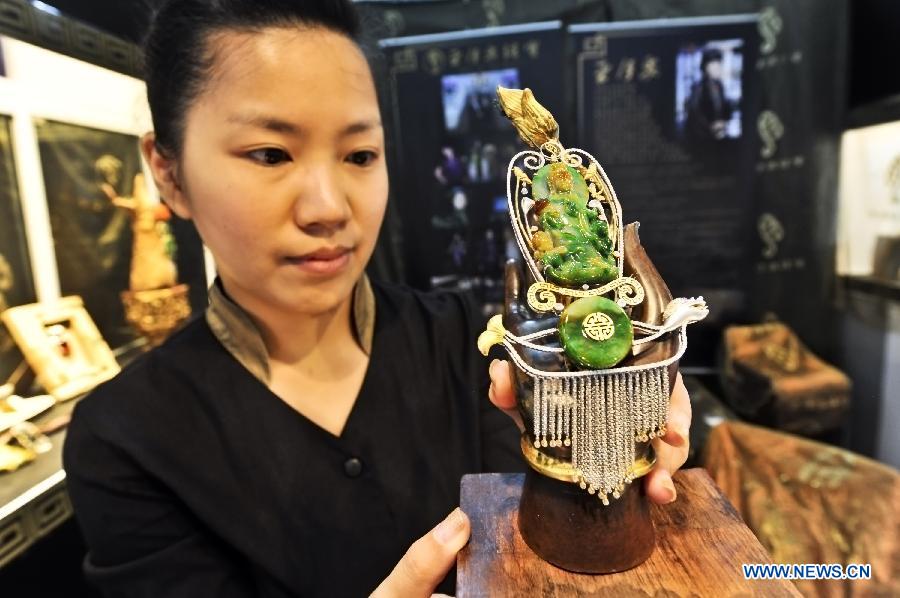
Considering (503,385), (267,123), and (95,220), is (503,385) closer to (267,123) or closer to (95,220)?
(267,123)

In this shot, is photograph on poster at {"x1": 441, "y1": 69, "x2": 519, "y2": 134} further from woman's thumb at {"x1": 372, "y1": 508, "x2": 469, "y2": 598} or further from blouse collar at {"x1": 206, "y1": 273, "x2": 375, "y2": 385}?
woman's thumb at {"x1": 372, "y1": 508, "x2": 469, "y2": 598}

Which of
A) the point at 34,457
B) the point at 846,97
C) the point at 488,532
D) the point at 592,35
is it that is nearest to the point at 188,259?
the point at 34,457

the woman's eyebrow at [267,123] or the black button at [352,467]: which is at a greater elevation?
the woman's eyebrow at [267,123]

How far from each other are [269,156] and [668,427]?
642 mm

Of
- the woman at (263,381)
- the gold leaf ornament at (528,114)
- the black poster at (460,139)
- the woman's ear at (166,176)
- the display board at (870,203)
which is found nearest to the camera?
the gold leaf ornament at (528,114)

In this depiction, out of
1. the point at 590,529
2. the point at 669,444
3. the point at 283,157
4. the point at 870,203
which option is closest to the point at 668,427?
the point at 669,444

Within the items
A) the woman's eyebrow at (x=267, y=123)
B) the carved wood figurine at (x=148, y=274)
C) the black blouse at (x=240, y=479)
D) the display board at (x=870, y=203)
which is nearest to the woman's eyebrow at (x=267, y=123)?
the woman's eyebrow at (x=267, y=123)

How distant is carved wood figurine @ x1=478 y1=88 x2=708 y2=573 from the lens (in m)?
0.61

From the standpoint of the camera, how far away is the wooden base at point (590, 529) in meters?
0.65

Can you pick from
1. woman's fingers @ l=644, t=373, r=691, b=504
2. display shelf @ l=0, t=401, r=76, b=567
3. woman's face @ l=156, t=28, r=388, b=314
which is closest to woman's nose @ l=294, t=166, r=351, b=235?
woman's face @ l=156, t=28, r=388, b=314

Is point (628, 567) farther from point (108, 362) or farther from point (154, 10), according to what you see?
point (108, 362)

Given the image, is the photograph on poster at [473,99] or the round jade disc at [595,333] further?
the photograph on poster at [473,99]

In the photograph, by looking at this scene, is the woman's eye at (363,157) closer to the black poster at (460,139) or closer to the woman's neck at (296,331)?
the woman's neck at (296,331)

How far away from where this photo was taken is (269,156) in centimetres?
81
